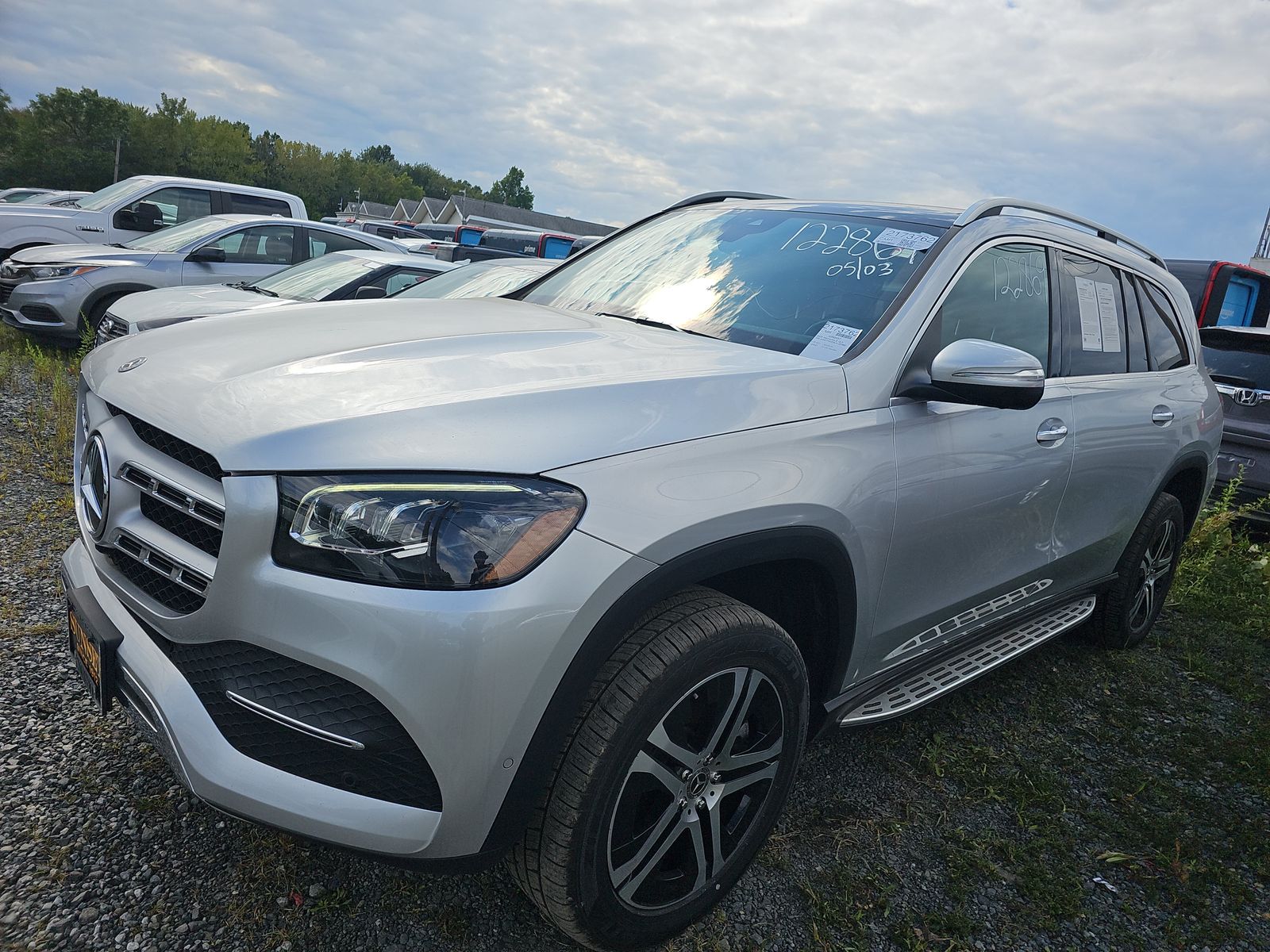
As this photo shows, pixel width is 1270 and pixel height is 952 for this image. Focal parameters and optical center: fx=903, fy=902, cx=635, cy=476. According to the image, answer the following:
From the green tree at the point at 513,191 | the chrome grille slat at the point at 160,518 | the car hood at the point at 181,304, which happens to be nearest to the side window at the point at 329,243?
the car hood at the point at 181,304

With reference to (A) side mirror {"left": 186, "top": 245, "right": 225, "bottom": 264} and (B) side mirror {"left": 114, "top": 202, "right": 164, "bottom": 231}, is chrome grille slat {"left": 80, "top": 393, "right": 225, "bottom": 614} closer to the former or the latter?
(A) side mirror {"left": 186, "top": 245, "right": 225, "bottom": 264}

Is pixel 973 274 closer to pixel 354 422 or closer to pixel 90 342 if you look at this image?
pixel 354 422

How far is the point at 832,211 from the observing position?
3.04 metres

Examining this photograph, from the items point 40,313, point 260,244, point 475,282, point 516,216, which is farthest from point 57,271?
point 516,216

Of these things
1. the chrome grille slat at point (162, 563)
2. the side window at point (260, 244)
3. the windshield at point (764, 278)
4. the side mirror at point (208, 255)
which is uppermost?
the windshield at point (764, 278)

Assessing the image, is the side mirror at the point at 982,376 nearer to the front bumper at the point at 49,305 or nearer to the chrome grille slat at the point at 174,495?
the chrome grille slat at the point at 174,495

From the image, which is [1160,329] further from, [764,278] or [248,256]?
[248,256]

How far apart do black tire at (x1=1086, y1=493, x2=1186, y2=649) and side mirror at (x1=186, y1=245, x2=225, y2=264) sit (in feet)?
26.7

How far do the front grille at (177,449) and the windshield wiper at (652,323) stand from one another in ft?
4.35

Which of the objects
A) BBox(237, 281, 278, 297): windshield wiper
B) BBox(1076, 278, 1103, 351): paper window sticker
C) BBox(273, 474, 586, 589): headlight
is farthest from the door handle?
BBox(237, 281, 278, 297): windshield wiper

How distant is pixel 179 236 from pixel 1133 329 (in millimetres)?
8747

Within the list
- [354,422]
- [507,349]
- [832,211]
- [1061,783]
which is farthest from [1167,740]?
[354,422]

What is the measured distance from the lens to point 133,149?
244 feet

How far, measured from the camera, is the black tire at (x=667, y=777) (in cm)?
171
